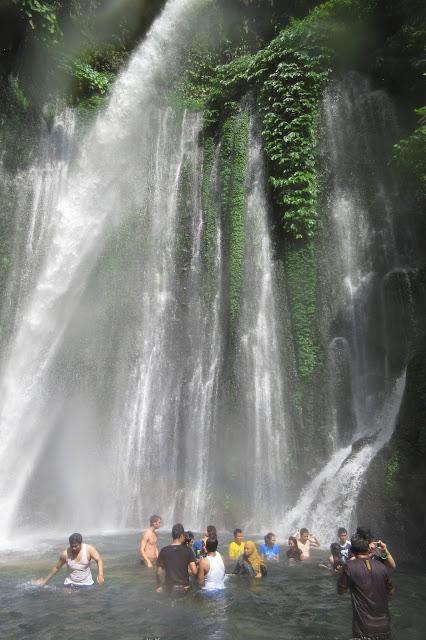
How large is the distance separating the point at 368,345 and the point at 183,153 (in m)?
11.8

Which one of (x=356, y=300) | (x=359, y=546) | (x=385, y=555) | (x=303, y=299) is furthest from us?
(x=303, y=299)

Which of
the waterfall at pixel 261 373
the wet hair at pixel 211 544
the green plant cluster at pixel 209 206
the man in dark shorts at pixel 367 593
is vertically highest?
the green plant cluster at pixel 209 206

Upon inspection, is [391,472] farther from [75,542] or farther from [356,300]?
[356,300]

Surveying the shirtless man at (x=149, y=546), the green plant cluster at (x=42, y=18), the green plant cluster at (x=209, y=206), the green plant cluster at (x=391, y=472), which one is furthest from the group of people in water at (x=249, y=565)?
the green plant cluster at (x=42, y=18)

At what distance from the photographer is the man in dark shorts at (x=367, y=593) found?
4477mm

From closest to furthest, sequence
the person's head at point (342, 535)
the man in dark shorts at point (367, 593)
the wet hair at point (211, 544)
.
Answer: the man in dark shorts at point (367, 593)
the wet hair at point (211, 544)
the person's head at point (342, 535)

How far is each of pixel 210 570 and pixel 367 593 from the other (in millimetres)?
3149

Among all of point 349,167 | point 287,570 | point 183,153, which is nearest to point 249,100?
point 183,153

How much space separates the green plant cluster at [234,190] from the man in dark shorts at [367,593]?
13.0m

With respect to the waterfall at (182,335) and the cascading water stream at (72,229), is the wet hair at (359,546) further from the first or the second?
the cascading water stream at (72,229)

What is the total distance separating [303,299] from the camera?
17.3 metres

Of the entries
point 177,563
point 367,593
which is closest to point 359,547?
point 367,593

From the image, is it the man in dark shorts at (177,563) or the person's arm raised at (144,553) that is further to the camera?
the person's arm raised at (144,553)

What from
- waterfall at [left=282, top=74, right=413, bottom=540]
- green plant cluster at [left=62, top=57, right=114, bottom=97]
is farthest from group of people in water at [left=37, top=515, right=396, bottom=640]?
green plant cluster at [left=62, top=57, right=114, bottom=97]
